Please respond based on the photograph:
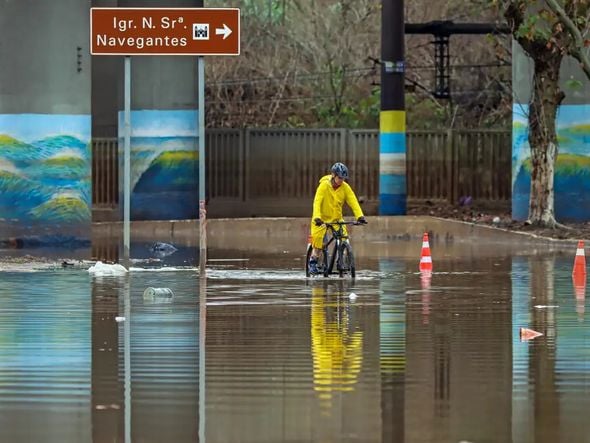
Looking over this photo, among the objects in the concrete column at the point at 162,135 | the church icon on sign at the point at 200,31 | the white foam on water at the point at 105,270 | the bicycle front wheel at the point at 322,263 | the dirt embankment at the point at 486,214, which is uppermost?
the church icon on sign at the point at 200,31

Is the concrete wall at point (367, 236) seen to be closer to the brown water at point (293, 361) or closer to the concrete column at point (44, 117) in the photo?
the concrete column at point (44, 117)

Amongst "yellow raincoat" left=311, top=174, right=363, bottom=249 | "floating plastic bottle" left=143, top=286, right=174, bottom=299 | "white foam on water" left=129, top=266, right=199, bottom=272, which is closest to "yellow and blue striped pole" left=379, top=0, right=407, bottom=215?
"white foam on water" left=129, top=266, right=199, bottom=272

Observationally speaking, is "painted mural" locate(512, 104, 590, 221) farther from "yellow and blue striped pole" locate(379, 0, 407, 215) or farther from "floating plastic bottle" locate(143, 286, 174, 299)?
"floating plastic bottle" locate(143, 286, 174, 299)

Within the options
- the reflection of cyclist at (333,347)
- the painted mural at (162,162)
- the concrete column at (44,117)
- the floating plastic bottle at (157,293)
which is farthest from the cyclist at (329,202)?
the painted mural at (162,162)

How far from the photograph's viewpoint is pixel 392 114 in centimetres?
3834

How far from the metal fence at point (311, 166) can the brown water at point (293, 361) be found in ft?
60.6

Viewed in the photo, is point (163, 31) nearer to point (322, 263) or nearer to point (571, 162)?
point (322, 263)

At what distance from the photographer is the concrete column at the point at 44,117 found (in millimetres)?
31844

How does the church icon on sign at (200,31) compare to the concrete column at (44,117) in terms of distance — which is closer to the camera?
the church icon on sign at (200,31)

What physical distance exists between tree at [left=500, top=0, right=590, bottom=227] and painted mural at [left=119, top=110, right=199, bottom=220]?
8101mm

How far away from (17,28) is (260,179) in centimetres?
1262

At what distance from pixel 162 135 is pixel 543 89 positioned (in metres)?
9.06

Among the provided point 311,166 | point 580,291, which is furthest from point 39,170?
point 580,291

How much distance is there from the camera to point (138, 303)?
20.4 m
